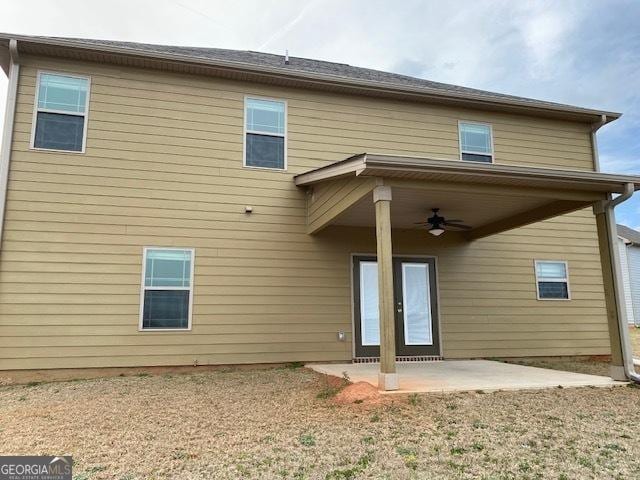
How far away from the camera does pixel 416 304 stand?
8.27 metres

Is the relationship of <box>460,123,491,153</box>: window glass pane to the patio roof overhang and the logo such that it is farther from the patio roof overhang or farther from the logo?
the logo

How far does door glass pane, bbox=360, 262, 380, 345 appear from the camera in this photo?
7836mm

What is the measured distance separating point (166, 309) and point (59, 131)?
316cm

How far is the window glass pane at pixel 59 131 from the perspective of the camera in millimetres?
6867

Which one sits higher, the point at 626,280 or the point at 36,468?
the point at 626,280

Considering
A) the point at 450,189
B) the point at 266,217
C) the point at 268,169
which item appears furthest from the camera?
the point at 268,169

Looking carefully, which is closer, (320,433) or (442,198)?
(320,433)

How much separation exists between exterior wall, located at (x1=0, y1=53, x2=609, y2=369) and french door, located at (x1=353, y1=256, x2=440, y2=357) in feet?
0.72

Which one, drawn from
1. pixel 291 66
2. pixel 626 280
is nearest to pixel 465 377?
pixel 291 66

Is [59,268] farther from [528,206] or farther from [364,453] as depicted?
[528,206]

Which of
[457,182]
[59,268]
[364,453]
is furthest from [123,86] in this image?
[364,453]

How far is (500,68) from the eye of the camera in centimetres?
2252

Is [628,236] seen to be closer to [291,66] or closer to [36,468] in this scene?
[291,66]

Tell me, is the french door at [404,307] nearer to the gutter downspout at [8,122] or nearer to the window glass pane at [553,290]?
the window glass pane at [553,290]
